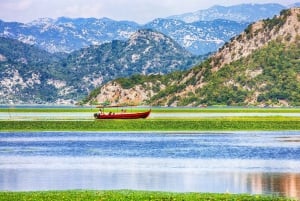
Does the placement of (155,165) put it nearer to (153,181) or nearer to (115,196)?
(153,181)

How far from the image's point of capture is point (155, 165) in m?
72.8

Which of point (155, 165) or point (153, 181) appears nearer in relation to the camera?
point (153, 181)

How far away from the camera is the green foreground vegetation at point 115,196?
48822 mm

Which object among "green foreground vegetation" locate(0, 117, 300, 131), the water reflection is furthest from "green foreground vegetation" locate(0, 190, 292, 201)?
"green foreground vegetation" locate(0, 117, 300, 131)

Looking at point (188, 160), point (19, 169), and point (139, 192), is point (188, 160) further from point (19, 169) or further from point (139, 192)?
point (139, 192)

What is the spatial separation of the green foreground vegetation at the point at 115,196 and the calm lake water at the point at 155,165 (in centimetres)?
347

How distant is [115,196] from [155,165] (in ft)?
75.4

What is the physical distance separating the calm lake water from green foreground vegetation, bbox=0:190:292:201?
11.4 ft

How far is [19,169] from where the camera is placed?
6881 cm

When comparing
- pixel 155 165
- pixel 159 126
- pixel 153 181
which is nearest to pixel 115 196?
pixel 153 181

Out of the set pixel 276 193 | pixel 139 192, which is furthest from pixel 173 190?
pixel 276 193

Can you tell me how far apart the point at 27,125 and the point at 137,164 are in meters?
78.3

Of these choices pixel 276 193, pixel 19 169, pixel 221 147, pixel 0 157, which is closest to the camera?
pixel 276 193

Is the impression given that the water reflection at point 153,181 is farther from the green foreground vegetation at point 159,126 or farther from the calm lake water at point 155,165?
the green foreground vegetation at point 159,126
